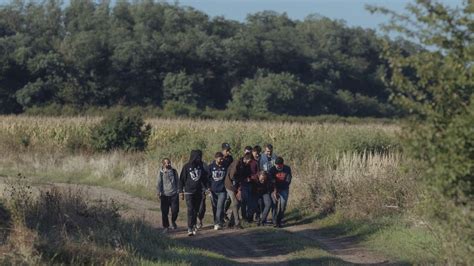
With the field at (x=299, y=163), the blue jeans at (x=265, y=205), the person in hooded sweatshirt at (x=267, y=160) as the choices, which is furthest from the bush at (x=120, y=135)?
the blue jeans at (x=265, y=205)

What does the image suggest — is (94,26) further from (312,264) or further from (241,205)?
(312,264)

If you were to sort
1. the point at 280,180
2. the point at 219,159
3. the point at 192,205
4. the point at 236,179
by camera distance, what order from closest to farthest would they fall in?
the point at 192,205, the point at 219,159, the point at 236,179, the point at 280,180

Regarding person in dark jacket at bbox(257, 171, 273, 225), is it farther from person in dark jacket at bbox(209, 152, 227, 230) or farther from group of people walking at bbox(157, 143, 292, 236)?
person in dark jacket at bbox(209, 152, 227, 230)

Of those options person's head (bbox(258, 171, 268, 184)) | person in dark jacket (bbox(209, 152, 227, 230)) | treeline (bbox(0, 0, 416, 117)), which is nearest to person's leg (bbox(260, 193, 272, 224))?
person's head (bbox(258, 171, 268, 184))

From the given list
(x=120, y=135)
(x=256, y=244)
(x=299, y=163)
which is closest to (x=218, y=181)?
(x=256, y=244)

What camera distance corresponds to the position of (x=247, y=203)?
2236cm

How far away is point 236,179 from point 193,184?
1.84 m

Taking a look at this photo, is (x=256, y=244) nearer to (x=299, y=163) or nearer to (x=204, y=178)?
(x=204, y=178)

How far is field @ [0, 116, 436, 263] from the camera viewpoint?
21.9 metres

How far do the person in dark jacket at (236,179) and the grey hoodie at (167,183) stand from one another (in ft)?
4.21

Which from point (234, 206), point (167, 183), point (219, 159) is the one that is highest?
point (219, 159)

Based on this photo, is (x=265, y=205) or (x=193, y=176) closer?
(x=193, y=176)

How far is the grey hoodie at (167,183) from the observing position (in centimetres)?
2048

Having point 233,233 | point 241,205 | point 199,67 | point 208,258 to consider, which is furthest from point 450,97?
point 199,67
